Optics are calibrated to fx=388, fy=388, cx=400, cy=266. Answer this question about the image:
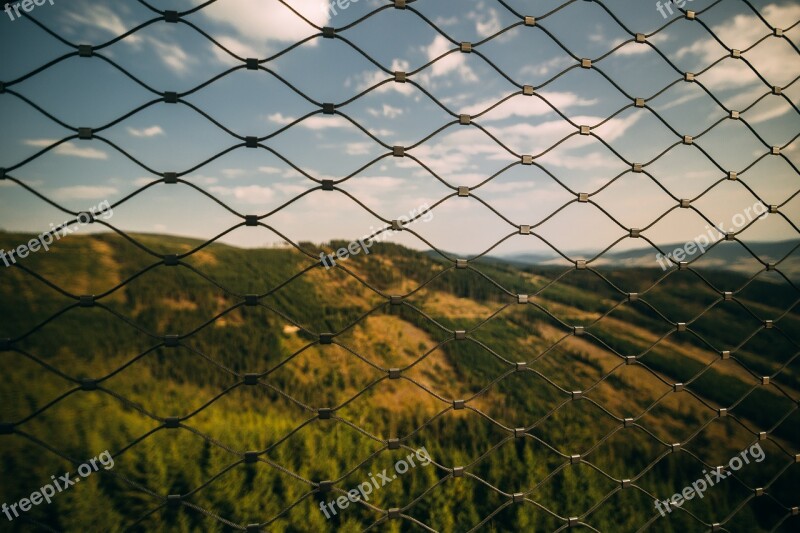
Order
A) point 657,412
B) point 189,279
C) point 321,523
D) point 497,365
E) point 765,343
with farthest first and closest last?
point 765,343, point 497,365, point 657,412, point 189,279, point 321,523

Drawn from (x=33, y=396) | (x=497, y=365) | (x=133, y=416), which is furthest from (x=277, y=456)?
(x=497, y=365)

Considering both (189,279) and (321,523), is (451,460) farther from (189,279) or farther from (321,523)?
(189,279)

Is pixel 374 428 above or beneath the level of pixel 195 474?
beneath

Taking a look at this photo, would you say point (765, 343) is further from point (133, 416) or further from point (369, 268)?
point (133, 416)

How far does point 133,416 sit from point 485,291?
1.89 metres

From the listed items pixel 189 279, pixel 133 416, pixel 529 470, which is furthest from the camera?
pixel 189 279

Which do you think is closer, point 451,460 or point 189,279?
point 451,460

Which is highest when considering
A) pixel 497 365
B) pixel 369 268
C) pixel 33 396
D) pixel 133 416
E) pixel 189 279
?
pixel 189 279

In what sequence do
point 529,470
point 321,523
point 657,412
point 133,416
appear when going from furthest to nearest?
point 657,412
point 529,470
point 133,416
point 321,523

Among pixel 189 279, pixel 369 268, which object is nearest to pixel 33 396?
pixel 189 279

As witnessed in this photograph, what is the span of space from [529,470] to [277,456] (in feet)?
3.63

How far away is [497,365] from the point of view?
250 cm

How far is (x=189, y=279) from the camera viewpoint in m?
2.20

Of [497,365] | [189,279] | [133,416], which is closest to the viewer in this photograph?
[133,416]
